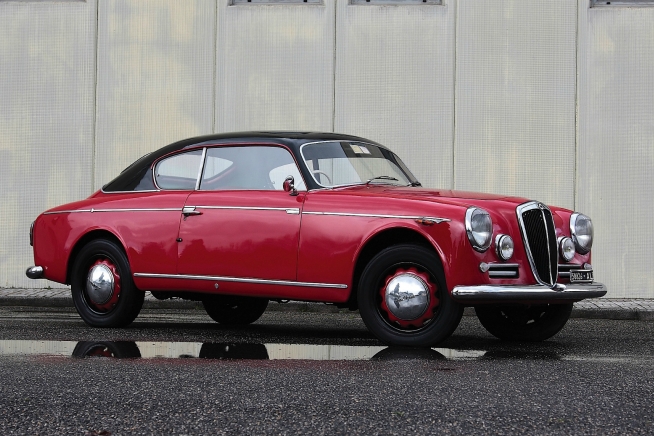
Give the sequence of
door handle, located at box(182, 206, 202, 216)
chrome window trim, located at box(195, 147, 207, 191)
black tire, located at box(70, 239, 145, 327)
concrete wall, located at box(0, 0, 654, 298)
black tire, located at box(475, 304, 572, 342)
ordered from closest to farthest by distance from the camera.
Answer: black tire, located at box(475, 304, 572, 342) → door handle, located at box(182, 206, 202, 216) → chrome window trim, located at box(195, 147, 207, 191) → black tire, located at box(70, 239, 145, 327) → concrete wall, located at box(0, 0, 654, 298)

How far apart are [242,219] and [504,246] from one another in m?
2.02

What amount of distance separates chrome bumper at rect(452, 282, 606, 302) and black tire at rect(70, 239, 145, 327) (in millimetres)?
2996

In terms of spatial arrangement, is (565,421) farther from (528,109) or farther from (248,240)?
(528,109)

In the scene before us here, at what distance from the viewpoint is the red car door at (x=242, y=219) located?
7535 millimetres

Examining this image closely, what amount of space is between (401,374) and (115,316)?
11.5 feet

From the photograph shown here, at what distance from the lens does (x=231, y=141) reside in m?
8.27

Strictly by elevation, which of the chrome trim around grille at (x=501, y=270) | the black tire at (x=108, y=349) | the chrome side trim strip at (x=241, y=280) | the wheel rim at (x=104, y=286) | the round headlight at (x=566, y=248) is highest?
the round headlight at (x=566, y=248)

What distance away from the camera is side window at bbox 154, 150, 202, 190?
8367 mm

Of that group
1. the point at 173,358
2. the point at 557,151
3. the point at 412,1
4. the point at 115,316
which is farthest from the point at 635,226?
the point at 173,358

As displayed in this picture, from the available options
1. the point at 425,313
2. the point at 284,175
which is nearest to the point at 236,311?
the point at 284,175

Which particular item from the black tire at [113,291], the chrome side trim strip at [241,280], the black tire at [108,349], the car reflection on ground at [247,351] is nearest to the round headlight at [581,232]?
the car reflection on ground at [247,351]

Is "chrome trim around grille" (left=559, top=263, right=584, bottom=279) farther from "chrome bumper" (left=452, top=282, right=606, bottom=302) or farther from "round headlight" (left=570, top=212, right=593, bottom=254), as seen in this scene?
"round headlight" (left=570, top=212, right=593, bottom=254)

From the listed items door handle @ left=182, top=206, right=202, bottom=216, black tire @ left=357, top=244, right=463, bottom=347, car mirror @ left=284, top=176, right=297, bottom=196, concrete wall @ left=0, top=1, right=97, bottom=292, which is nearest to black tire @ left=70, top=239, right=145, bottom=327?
door handle @ left=182, top=206, right=202, bottom=216

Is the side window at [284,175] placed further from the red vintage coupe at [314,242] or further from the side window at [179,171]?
the side window at [179,171]
